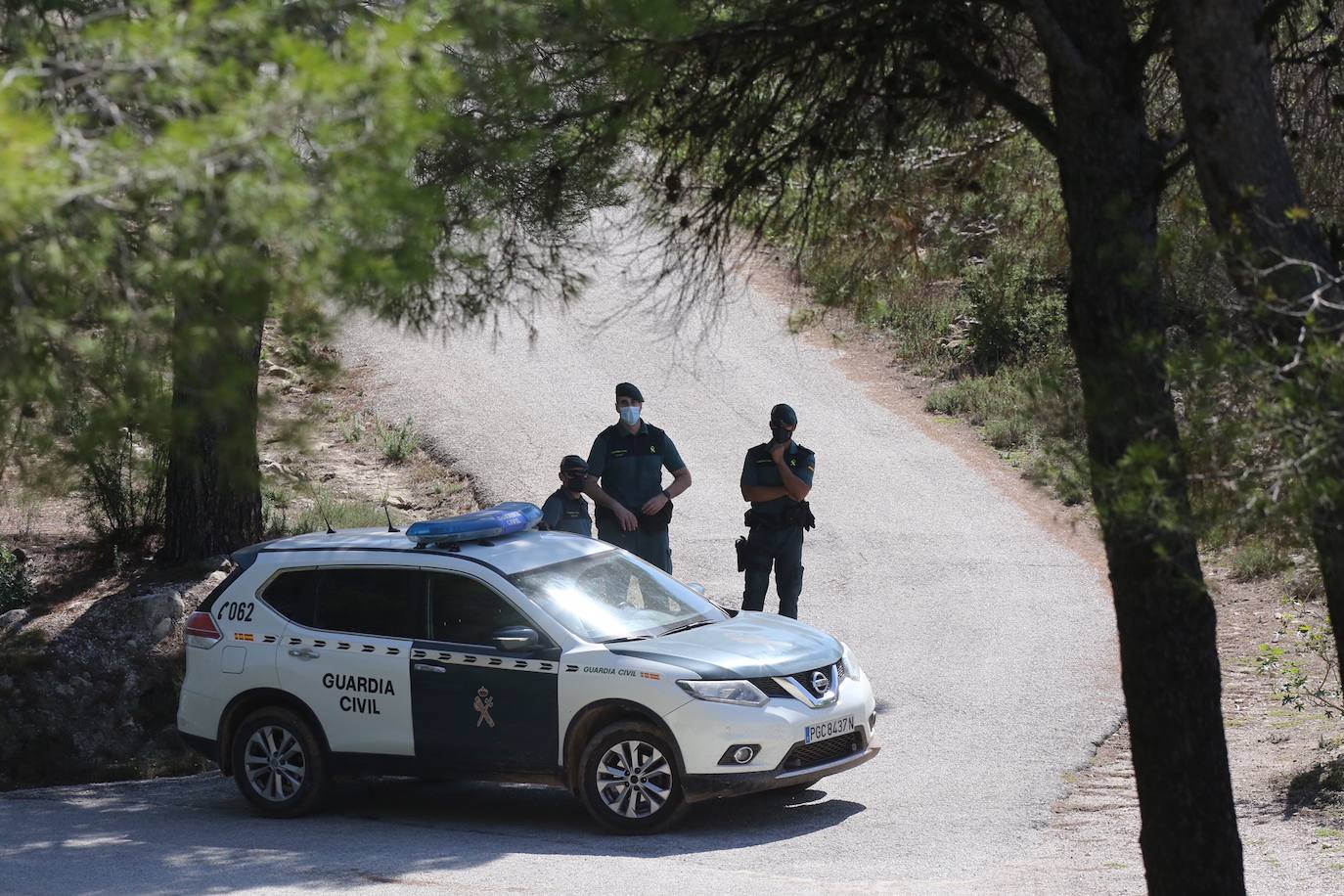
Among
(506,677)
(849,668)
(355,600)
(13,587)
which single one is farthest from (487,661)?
(13,587)

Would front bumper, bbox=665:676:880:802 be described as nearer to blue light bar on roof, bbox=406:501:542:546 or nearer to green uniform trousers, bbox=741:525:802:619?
blue light bar on roof, bbox=406:501:542:546

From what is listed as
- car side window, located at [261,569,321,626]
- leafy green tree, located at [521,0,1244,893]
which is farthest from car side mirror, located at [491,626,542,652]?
leafy green tree, located at [521,0,1244,893]

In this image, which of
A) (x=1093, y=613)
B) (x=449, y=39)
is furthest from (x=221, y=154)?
(x=1093, y=613)

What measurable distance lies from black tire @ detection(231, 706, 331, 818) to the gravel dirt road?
184mm

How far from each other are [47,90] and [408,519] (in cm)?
1366

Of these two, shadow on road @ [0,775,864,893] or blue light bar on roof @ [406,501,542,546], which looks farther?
blue light bar on roof @ [406,501,542,546]

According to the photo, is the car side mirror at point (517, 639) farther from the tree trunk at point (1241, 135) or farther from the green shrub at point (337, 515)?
the green shrub at point (337, 515)

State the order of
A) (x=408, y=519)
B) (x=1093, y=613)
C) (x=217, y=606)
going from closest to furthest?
(x=217, y=606) < (x=1093, y=613) < (x=408, y=519)

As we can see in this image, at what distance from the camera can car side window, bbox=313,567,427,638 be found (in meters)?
9.81

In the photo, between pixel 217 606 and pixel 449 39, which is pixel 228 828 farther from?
pixel 449 39

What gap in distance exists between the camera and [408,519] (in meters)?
18.3

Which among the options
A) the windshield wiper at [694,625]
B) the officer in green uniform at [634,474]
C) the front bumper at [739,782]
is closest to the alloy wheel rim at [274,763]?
the windshield wiper at [694,625]

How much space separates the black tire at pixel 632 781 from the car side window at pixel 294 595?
217cm

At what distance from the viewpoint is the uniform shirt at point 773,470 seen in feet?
41.2
